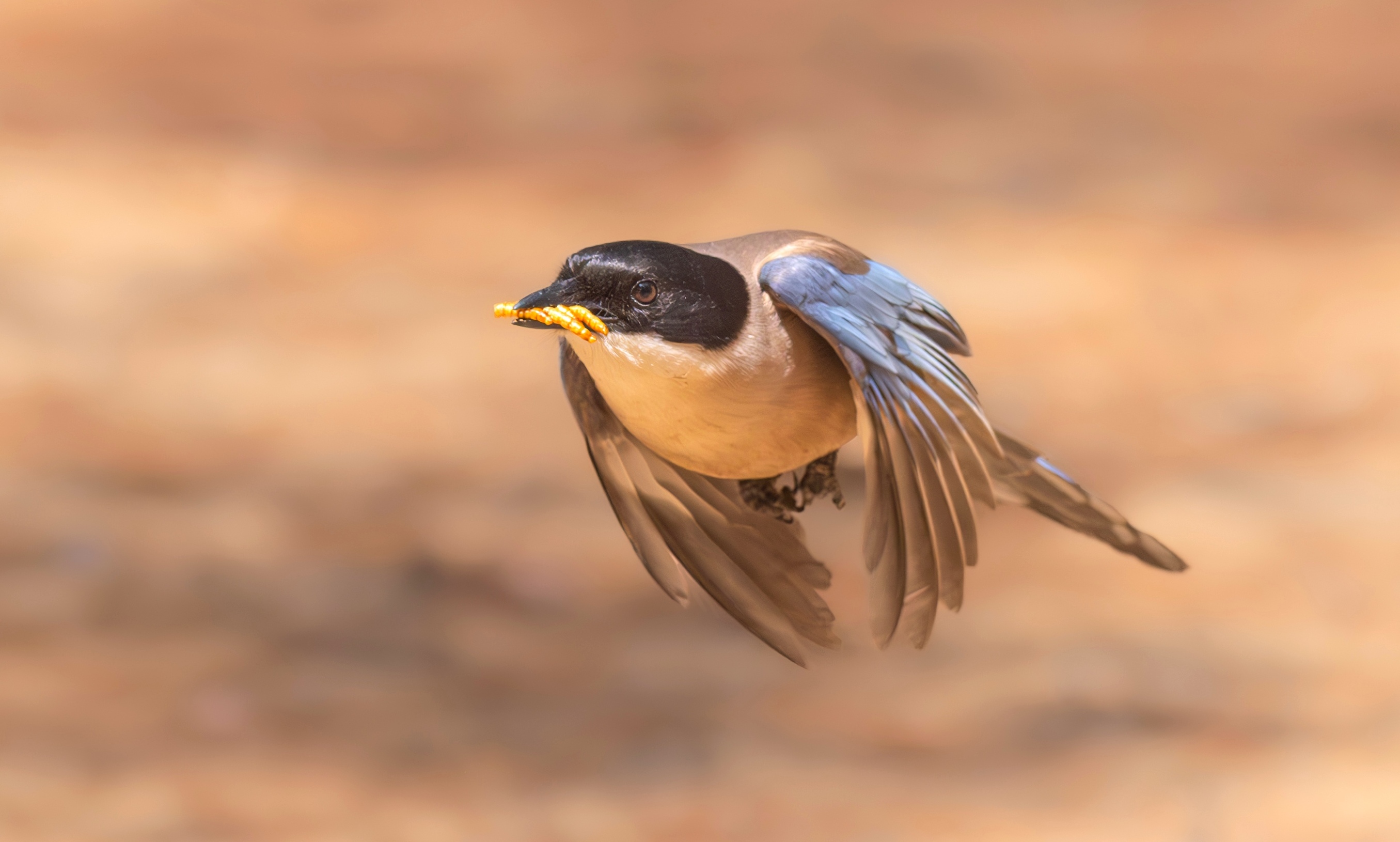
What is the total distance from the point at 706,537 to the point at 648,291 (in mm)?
327

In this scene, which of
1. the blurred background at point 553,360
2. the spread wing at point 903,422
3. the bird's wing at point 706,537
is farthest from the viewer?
the blurred background at point 553,360

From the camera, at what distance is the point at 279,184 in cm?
339

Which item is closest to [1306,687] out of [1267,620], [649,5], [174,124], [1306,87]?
[1267,620]

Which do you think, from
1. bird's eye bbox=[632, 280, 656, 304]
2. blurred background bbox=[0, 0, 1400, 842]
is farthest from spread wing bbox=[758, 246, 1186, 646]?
blurred background bbox=[0, 0, 1400, 842]

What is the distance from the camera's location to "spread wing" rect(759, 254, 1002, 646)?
3.39 feet

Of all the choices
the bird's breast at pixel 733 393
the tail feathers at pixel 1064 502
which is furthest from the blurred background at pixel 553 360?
the bird's breast at pixel 733 393

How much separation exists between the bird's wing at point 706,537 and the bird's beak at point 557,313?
177mm

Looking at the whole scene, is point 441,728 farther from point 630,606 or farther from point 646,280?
point 646,280

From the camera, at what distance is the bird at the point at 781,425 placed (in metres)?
1.05

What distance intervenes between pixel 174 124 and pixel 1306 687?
328 cm

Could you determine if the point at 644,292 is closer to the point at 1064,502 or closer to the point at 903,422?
the point at 903,422

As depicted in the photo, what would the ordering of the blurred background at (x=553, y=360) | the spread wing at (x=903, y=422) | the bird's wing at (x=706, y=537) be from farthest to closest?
the blurred background at (x=553, y=360) < the bird's wing at (x=706, y=537) < the spread wing at (x=903, y=422)

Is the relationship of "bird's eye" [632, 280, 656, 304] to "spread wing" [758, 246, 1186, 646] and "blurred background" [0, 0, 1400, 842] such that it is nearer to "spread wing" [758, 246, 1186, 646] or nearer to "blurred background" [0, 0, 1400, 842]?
"spread wing" [758, 246, 1186, 646]

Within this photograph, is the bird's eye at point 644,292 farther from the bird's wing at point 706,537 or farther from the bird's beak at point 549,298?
the bird's wing at point 706,537
